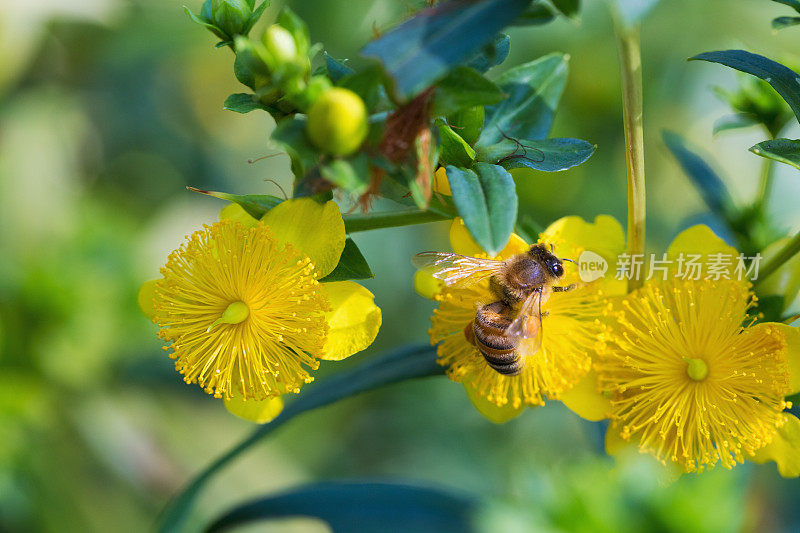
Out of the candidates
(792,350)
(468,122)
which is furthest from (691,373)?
(468,122)

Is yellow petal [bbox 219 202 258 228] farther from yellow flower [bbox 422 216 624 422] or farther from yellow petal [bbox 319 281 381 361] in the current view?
yellow flower [bbox 422 216 624 422]

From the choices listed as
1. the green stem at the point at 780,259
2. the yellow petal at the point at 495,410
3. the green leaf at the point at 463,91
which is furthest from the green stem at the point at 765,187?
the green leaf at the point at 463,91

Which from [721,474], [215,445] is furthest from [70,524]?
[721,474]

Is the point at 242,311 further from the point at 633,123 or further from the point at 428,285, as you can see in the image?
the point at 633,123

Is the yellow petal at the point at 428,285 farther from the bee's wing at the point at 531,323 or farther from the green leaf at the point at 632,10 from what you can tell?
the green leaf at the point at 632,10

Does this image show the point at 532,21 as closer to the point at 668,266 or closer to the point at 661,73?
the point at 668,266

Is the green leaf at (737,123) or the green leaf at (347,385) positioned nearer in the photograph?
the green leaf at (347,385)
